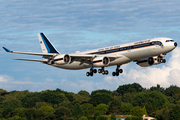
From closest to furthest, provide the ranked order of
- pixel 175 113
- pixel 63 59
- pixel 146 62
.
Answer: pixel 63 59
pixel 146 62
pixel 175 113

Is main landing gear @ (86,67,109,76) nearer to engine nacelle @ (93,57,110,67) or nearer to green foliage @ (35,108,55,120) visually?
engine nacelle @ (93,57,110,67)

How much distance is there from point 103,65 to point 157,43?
1371 centimetres

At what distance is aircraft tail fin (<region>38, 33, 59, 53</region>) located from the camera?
9456 cm

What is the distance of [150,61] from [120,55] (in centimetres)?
887

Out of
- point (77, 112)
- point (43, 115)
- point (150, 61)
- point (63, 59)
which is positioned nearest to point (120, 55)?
point (150, 61)

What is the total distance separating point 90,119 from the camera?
189 metres

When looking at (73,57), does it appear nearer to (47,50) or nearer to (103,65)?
(103,65)

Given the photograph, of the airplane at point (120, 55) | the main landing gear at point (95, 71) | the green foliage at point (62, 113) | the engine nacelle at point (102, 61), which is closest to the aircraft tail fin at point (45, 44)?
the airplane at point (120, 55)

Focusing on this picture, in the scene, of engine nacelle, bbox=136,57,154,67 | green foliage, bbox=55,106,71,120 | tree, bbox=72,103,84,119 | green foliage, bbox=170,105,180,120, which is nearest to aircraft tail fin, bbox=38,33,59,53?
engine nacelle, bbox=136,57,154,67

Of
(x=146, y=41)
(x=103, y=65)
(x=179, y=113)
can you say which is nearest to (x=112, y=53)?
(x=103, y=65)

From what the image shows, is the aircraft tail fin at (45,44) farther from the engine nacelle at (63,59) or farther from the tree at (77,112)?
the tree at (77,112)

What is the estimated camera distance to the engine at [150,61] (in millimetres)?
74500

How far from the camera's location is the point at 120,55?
75.1 meters

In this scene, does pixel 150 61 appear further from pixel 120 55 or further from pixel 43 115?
pixel 43 115
